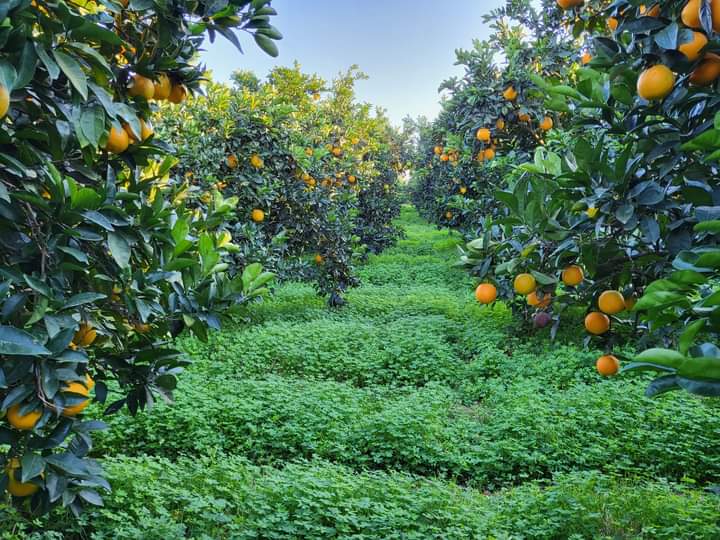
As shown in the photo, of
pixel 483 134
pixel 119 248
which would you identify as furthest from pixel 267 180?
pixel 119 248

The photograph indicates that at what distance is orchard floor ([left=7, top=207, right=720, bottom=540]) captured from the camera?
2799mm

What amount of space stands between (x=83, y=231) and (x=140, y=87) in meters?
0.55

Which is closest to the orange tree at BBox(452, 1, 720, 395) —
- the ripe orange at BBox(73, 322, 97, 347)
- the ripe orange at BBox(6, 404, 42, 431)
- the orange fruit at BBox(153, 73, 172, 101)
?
the orange fruit at BBox(153, 73, 172, 101)

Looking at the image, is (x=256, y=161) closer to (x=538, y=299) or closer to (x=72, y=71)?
(x=538, y=299)

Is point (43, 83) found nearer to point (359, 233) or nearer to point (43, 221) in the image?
point (43, 221)

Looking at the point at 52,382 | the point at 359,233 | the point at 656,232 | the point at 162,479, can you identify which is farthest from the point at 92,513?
the point at 359,233

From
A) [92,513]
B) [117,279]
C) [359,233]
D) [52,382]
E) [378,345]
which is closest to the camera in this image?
[52,382]

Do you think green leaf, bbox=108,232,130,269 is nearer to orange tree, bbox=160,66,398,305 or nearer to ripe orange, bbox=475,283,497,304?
ripe orange, bbox=475,283,497,304

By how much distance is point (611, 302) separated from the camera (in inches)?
85.4

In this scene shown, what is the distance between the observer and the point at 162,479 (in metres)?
3.24

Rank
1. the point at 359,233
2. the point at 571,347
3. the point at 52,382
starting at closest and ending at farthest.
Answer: the point at 52,382, the point at 571,347, the point at 359,233

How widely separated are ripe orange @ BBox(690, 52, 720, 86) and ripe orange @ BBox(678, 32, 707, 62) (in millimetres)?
53

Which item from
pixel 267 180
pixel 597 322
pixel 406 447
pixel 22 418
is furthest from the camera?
pixel 267 180

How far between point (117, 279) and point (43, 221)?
0.90ft
